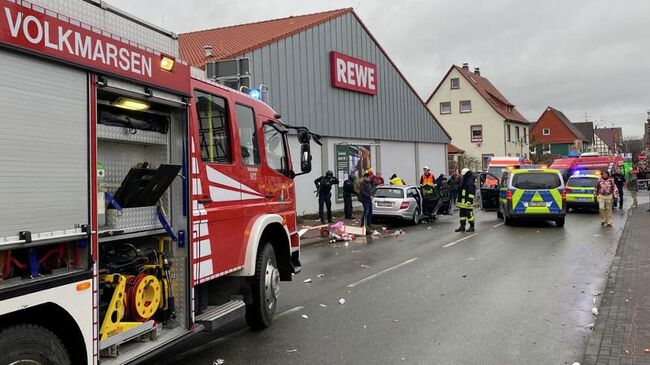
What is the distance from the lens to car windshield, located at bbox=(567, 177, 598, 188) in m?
22.1

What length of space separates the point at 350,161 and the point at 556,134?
6524cm

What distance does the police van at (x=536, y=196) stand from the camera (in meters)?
16.6

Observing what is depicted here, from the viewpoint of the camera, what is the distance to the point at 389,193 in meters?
18.4

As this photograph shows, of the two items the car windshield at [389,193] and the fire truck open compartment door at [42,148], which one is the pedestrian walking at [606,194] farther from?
the fire truck open compartment door at [42,148]

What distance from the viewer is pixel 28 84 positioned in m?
3.11

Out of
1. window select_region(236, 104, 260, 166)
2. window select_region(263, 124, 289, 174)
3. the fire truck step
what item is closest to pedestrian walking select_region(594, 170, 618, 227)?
window select_region(263, 124, 289, 174)

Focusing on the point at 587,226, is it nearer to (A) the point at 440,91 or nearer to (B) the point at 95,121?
(B) the point at 95,121

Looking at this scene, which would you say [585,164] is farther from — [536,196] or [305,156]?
[305,156]

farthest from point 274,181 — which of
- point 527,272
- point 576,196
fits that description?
point 576,196

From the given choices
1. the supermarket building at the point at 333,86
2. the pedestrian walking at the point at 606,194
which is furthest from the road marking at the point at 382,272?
the supermarket building at the point at 333,86

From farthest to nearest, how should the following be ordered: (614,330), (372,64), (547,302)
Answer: (372,64) < (547,302) < (614,330)

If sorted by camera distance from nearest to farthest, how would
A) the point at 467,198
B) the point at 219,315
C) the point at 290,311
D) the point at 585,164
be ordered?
1. the point at 219,315
2. the point at 290,311
3. the point at 467,198
4. the point at 585,164

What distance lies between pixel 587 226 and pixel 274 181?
1374 centimetres

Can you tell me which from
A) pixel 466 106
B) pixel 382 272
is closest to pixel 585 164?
pixel 466 106
